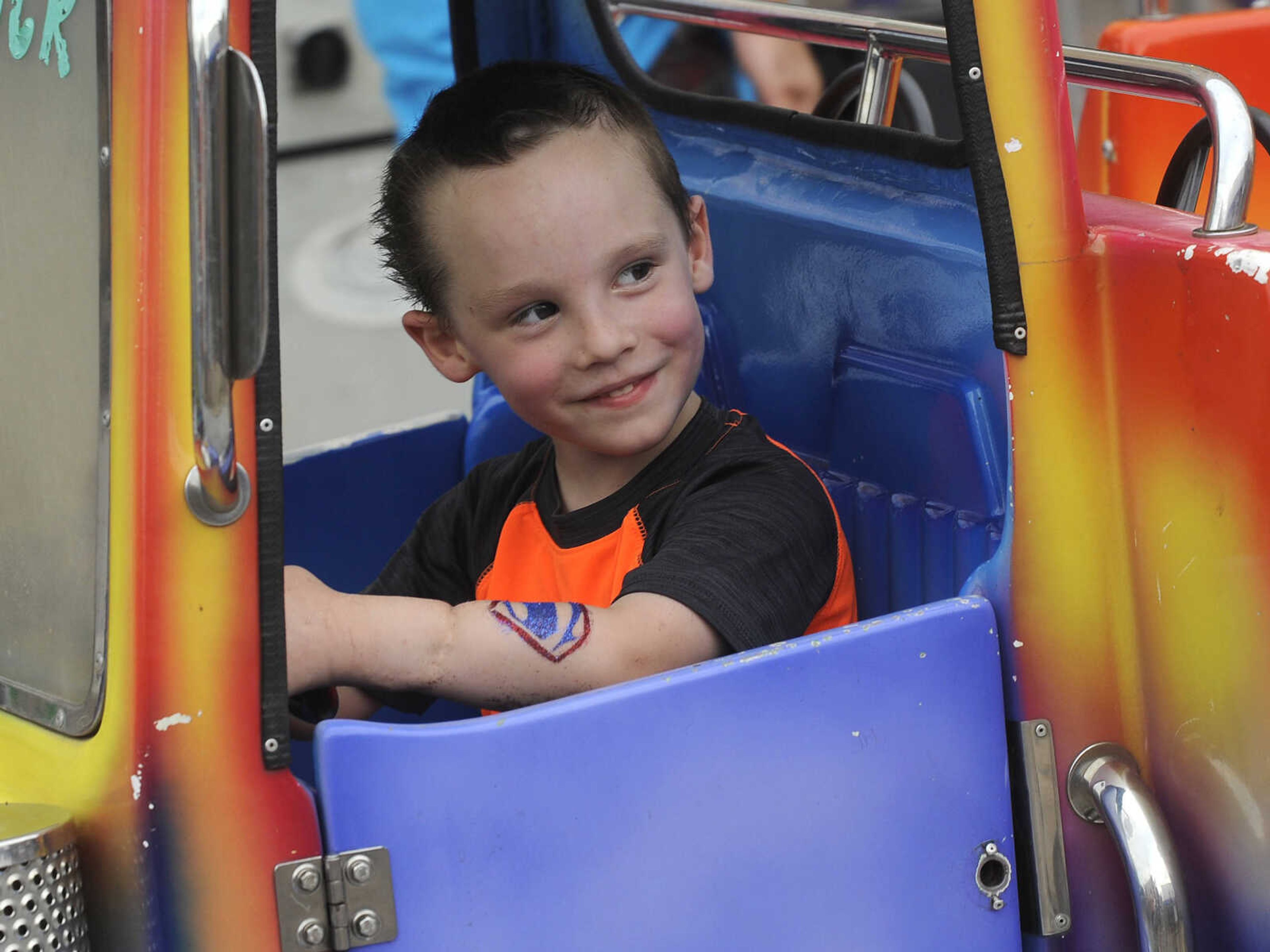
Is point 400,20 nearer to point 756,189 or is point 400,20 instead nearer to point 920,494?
point 756,189

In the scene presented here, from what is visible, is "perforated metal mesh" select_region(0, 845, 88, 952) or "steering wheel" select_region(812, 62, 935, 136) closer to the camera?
"perforated metal mesh" select_region(0, 845, 88, 952)

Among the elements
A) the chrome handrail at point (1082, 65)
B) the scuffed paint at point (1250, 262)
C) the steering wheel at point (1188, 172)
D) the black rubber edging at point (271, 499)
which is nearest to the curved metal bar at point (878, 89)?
the chrome handrail at point (1082, 65)

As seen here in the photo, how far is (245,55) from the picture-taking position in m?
0.84

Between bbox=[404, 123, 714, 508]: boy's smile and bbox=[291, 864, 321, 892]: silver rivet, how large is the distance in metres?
0.47

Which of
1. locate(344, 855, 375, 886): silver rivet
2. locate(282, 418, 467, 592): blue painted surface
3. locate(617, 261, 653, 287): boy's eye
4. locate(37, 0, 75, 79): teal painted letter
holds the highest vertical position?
locate(37, 0, 75, 79): teal painted letter

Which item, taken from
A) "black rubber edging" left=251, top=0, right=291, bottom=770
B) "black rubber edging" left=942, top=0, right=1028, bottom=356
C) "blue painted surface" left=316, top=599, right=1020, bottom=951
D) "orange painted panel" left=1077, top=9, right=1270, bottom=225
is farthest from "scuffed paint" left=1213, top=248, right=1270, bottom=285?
"orange painted panel" left=1077, top=9, right=1270, bottom=225

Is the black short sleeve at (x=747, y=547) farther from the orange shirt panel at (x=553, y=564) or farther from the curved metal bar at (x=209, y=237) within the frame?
the curved metal bar at (x=209, y=237)

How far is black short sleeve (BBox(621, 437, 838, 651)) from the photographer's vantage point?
1.14 metres

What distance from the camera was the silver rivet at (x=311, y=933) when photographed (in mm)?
956

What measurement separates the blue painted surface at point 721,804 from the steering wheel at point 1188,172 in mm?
621

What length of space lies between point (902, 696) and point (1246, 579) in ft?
0.81

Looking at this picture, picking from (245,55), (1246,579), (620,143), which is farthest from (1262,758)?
(245,55)

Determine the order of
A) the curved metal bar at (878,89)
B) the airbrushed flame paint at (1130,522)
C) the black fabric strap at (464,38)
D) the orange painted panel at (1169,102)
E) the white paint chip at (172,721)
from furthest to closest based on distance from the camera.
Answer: the orange painted panel at (1169,102) → the black fabric strap at (464,38) → the curved metal bar at (878,89) → the airbrushed flame paint at (1130,522) → the white paint chip at (172,721)

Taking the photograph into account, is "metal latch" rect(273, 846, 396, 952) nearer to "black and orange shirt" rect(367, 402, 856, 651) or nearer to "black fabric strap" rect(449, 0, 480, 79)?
"black and orange shirt" rect(367, 402, 856, 651)
